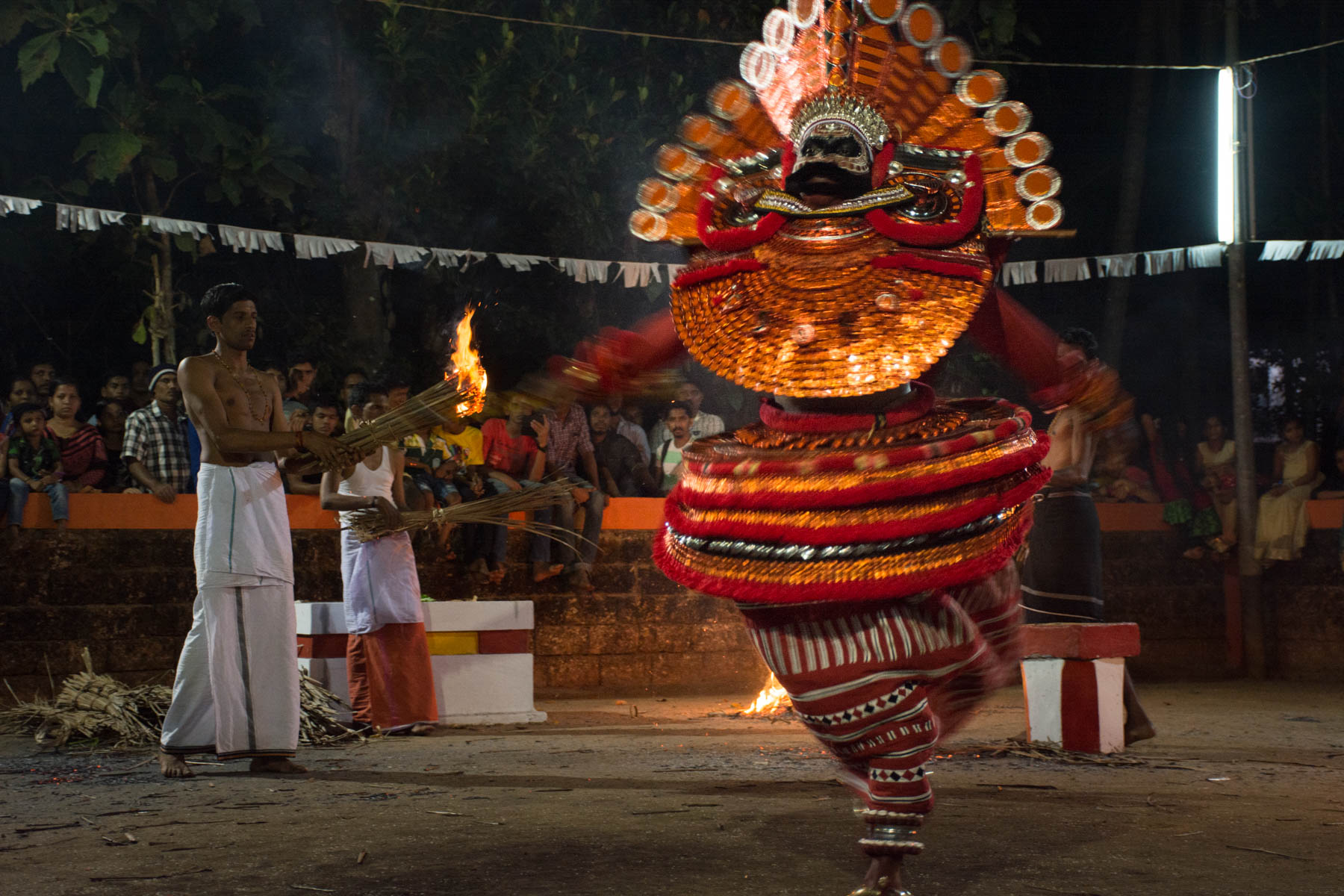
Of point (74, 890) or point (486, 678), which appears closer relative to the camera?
point (74, 890)

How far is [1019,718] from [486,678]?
3.51m

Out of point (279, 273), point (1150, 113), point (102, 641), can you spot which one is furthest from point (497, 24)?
point (1150, 113)

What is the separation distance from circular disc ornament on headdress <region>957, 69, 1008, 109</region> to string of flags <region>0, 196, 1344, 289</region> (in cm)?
704

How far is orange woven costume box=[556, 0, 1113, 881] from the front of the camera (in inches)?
132

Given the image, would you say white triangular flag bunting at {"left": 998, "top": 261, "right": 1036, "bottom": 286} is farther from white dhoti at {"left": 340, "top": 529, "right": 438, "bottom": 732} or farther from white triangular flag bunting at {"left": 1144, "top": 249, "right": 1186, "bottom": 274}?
white dhoti at {"left": 340, "top": 529, "right": 438, "bottom": 732}

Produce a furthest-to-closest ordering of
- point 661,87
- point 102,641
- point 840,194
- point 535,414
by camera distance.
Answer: point 661,87 → point 535,414 → point 102,641 → point 840,194

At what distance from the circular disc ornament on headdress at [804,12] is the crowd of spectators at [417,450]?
466 centimetres

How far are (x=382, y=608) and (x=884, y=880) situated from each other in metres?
5.04

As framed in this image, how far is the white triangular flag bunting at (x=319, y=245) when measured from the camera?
11523 mm

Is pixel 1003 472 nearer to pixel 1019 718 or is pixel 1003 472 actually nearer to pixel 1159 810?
pixel 1159 810

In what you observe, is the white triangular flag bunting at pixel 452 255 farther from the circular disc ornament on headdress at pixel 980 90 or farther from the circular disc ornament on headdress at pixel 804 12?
the circular disc ornament on headdress at pixel 980 90

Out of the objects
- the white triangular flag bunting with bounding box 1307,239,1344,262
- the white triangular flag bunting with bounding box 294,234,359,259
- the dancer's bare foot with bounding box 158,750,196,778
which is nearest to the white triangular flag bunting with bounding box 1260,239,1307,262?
the white triangular flag bunting with bounding box 1307,239,1344,262

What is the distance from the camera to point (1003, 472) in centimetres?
341

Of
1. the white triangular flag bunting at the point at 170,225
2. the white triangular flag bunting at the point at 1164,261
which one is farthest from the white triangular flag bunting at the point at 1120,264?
the white triangular flag bunting at the point at 170,225
